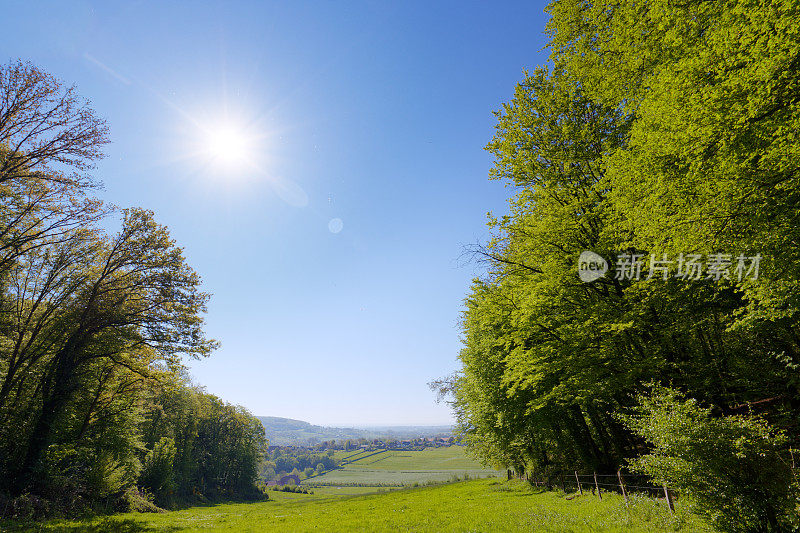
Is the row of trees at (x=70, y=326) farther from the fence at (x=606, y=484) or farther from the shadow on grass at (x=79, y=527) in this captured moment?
the fence at (x=606, y=484)

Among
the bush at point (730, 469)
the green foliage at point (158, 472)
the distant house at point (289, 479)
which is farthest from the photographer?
the distant house at point (289, 479)

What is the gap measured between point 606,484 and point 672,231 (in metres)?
14.4

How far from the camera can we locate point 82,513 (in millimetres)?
21781

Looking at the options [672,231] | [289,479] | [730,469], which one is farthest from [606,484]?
[289,479]

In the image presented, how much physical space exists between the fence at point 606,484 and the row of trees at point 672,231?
2.01 m

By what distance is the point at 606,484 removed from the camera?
1662 centimetres

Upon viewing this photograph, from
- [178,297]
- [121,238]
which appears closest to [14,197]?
[121,238]

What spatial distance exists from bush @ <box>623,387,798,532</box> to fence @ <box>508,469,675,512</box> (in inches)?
142

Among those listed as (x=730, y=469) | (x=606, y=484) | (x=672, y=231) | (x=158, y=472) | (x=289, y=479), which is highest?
(x=672, y=231)

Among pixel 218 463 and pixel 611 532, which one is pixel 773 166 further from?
pixel 218 463

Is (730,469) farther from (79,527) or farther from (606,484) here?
(79,527)

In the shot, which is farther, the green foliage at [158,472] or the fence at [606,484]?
the green foliage at [158,472]

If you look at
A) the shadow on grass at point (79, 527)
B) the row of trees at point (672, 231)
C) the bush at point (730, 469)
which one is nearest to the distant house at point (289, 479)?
the shadow on grass at point (79, 527)

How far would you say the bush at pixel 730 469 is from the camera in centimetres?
762
